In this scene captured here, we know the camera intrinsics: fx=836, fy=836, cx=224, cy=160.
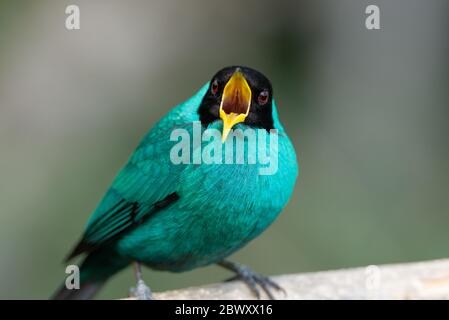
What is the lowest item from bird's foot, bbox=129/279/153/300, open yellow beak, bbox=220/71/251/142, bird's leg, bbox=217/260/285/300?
bird's leg, bbox=217/260/285/300

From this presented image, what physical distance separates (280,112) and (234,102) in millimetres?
3637

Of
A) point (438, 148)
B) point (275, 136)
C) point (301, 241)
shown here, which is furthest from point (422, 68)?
point (275, 136)

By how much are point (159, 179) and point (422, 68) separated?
407 centimetres

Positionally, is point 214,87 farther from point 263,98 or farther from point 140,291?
point 140,291

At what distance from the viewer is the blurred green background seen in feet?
21.4

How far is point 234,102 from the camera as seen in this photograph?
3.78 meters

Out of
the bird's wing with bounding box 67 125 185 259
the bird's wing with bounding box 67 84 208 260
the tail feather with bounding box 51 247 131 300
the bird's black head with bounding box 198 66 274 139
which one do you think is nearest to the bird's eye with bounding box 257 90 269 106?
the bird's black head with bounding box 198 66 274 139

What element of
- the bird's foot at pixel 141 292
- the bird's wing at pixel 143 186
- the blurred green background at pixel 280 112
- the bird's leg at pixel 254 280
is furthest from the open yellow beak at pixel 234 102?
the blurred green background at pixel 280 112

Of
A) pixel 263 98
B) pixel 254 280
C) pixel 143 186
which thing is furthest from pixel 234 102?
pixel 254 280

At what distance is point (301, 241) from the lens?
21.8 ft

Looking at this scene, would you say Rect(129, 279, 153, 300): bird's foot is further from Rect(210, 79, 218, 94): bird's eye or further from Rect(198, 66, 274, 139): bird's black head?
Rect(210, 79, 218, 94): bird's eye

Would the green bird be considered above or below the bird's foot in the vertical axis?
above

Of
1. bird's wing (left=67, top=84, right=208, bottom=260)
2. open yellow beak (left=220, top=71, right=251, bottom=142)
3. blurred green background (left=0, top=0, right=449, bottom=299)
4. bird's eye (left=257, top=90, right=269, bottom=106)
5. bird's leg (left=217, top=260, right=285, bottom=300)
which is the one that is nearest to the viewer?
open yellow beak (left=220, top=71, right=251, bottom=142)
